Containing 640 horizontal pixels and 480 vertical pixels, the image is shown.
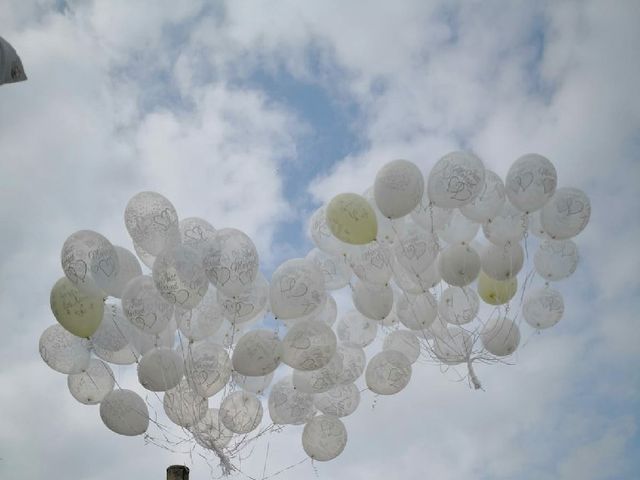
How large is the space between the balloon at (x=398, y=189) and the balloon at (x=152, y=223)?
1.96 m

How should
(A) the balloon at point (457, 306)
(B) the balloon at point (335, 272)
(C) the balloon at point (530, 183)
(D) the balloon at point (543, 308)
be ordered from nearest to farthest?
(C) the balloon at point (530, 183) < (B) the balloon at point (335, 272) < (A) the balloon at point (457, 306) < (D) the balloon at point (543, 308)

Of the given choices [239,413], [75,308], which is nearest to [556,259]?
[239,413]

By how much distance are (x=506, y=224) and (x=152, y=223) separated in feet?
11.2

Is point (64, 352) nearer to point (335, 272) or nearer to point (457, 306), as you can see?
point (335, 272)

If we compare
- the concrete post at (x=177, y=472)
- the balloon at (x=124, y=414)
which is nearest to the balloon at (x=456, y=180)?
the concrete post at (x=177, y=472)

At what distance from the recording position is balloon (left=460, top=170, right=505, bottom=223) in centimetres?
670

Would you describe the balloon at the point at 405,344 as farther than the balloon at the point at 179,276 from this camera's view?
Yes

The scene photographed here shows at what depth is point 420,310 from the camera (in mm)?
7160

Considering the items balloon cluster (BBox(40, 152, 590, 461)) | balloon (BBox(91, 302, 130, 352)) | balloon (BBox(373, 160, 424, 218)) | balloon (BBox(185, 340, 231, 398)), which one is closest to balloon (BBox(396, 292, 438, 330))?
balloon cluster (BBox(40, 152, 590, 461))

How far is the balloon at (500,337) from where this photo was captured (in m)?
7.20

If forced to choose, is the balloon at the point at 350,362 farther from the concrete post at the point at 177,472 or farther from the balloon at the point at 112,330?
the balloon at the point at 112,330

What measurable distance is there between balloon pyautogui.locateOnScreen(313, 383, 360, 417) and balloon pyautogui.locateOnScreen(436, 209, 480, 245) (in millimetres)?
1879

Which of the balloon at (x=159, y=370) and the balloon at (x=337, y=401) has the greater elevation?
the balloon at (x=337, y=401)

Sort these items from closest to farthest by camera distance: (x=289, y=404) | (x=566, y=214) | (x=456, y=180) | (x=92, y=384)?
(x=456, y=180)
(x=566, y=214)
(x=92, y=384)
(x=289, y=404)
